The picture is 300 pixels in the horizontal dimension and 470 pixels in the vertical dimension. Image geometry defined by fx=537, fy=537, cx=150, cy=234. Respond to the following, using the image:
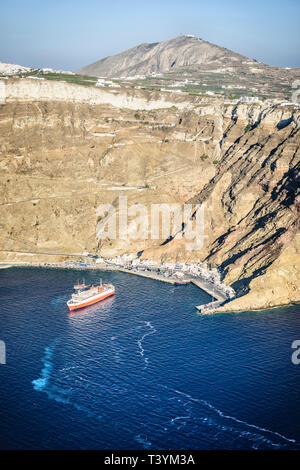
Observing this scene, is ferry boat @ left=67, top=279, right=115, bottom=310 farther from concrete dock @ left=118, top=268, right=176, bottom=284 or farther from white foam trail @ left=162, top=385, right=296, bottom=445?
white foam trail @ left=162, top=385, right=296, bottom=445

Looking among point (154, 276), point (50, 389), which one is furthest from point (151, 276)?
point (50, 389)

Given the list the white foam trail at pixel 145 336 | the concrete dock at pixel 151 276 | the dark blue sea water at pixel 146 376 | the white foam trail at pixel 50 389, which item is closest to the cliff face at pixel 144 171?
the concrete dock at pixel 151 276

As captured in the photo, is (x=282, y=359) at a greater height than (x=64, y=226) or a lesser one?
lesser

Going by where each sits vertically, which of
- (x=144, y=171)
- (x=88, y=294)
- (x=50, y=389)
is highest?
(x=144, y=171)

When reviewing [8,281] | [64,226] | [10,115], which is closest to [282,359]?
[8,281]

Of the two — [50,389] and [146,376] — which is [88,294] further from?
[50,389]

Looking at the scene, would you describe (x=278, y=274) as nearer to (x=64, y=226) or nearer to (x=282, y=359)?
(x=282, y=359)

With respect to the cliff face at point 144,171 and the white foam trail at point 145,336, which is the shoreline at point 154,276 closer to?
the cliff face at point 144,171
